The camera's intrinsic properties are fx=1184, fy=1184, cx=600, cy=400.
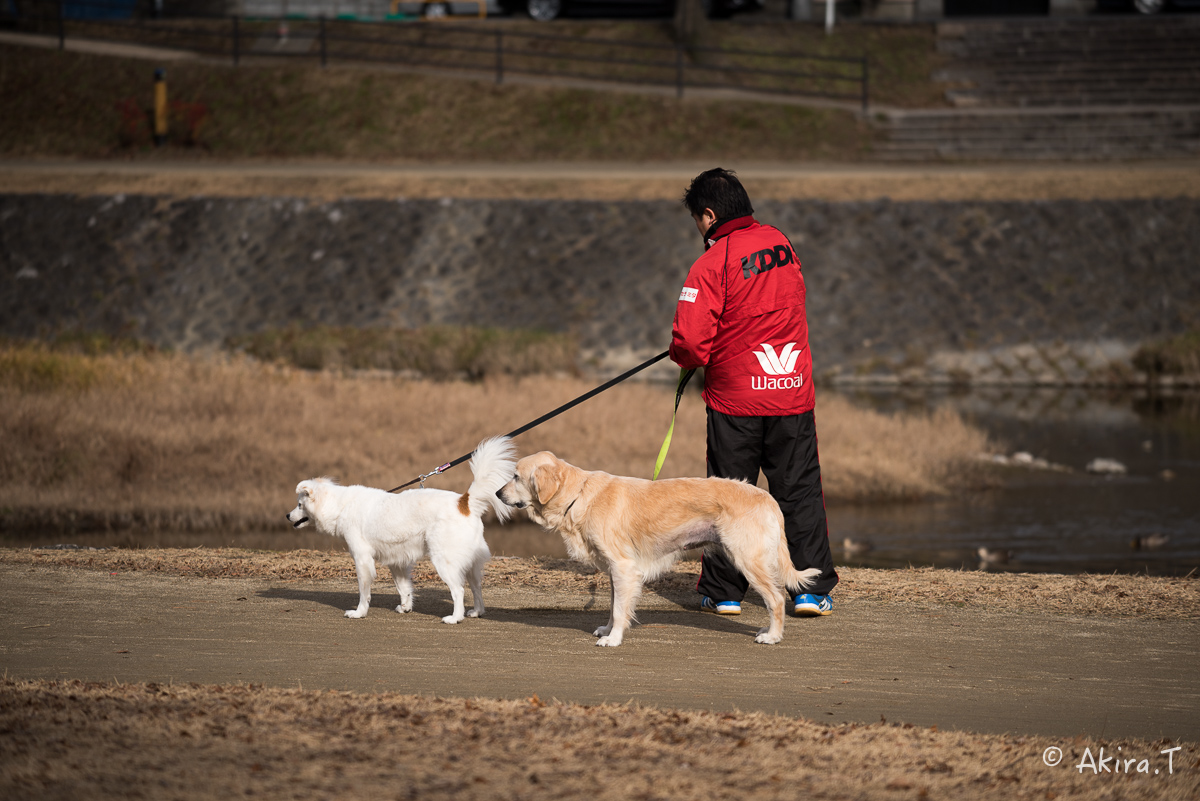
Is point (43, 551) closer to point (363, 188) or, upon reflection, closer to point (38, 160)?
point (363, 188)

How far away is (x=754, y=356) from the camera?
22.8 feet

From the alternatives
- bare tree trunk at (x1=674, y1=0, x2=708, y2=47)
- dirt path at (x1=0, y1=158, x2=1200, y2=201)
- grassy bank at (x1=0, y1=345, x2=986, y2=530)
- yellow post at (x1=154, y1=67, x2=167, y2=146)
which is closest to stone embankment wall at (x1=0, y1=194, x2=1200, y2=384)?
dirt path at (x1=0, y1=158, x2=1200, y2=201)

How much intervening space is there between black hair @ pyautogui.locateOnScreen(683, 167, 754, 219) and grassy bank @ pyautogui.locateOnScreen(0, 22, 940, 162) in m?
24.9

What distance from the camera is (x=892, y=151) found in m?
30.8

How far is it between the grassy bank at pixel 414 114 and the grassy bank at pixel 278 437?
15492 millimetres

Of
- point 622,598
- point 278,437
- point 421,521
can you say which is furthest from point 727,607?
point 278,437

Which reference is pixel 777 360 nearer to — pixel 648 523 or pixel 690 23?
pixel 648 523

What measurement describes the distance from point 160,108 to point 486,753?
32.9 m

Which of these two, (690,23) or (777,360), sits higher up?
(690,23)

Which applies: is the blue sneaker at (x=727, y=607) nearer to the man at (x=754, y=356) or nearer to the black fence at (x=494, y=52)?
the man at (x=754, y=356)

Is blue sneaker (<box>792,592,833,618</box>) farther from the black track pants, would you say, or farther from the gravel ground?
the gravel ground

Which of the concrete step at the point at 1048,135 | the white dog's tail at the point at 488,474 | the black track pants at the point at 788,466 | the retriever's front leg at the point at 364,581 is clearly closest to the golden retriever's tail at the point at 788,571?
the black track pants at the point at 788,466

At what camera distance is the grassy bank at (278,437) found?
13414 millimetres

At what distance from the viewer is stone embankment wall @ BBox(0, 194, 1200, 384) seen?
23953 millimetres
